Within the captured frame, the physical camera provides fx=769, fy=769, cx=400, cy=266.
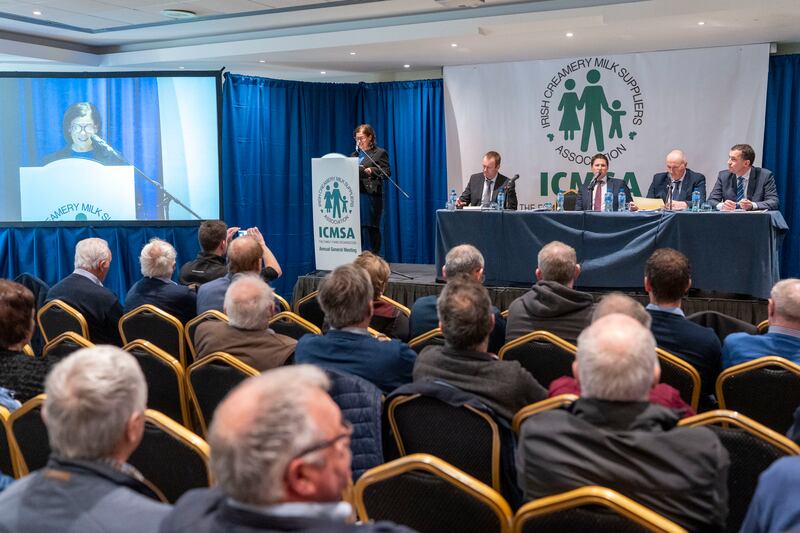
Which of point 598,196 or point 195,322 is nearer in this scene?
point 195,322

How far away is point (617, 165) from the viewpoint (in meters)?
7.81

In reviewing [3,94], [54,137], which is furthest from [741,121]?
[3,94]

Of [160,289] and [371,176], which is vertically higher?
[371,176]

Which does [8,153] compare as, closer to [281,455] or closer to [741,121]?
[741,121]

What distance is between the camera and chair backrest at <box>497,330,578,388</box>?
9.30 ft

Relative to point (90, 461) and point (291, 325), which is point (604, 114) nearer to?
point (291, 325)

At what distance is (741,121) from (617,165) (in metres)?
1.21

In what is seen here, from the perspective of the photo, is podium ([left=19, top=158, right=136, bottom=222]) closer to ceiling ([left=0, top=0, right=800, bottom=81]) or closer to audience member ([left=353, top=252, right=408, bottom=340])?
ceiling ([left=0, top=0, right=800, bottom=81])

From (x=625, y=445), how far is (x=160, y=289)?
2974 millimetres

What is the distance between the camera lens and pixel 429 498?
168 centimetres

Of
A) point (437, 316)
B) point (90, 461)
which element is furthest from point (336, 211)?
point (90, 461)

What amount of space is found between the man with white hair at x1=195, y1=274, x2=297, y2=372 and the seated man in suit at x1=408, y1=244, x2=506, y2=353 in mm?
746

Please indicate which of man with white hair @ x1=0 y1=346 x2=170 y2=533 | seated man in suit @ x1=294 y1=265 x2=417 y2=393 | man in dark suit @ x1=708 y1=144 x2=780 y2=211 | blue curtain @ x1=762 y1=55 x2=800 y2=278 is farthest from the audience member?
blue curtain @ x1=762 y1=55 x2=800 y2=278

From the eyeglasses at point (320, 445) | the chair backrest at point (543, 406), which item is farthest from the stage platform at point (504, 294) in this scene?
the eyeglasses at point (320, 445)
